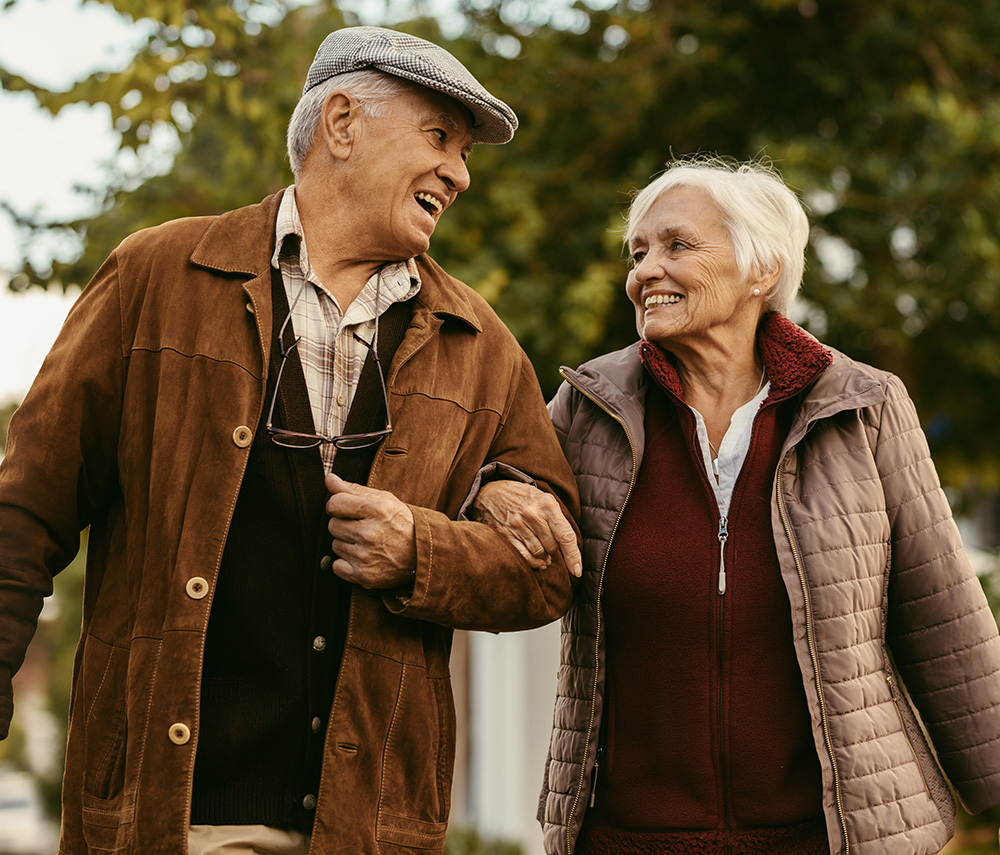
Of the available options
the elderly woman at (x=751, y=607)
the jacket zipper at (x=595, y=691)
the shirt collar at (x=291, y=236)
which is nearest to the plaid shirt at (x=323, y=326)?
the shirt collar at (x=291, y=236)

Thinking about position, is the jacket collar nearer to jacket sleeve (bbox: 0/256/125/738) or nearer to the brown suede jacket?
the brown suede jacket

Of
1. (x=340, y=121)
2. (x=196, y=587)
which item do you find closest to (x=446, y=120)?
(x=340, y=121)

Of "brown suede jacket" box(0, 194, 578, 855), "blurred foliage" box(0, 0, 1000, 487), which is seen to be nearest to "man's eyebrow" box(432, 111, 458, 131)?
"brown suede jacket" box(0, 194, 578, 855)

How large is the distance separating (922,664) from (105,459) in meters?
1.76

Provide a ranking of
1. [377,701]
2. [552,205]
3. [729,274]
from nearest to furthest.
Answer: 1. [377,701]
2. [729,274]
3. [552,205]

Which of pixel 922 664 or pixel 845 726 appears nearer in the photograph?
pixel 845 726

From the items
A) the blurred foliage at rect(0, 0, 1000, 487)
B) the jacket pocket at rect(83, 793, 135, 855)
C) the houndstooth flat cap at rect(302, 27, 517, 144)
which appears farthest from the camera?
the blurred foliage at rect(0, 0, 1000, 487)

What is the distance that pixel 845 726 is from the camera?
2.24 meters

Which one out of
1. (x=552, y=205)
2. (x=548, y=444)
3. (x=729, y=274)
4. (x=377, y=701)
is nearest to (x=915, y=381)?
(x=552, y=205)

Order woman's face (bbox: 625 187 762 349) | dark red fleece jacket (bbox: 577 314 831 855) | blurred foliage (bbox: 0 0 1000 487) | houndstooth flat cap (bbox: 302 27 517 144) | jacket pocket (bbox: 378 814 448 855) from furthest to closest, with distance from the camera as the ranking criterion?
1. blurred foliage (bbox: 0 0 1000 487)
2. woman's face (bbox: 625 187 762 349)
3. dark red fleece jacket (bbox: 577 314 831 855)
4. houndstooth flat cap (bbox: 302 27 517 144)
5. jacket pocket (bbox: 378 814 448 855)

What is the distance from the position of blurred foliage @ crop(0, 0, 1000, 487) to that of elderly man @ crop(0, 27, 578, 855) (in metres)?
2.37

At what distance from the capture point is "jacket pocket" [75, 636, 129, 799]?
1.96 meters

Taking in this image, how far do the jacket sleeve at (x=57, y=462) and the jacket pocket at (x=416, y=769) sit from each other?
0.67 m

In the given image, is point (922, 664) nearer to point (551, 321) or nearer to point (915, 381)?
point (551, 321)
